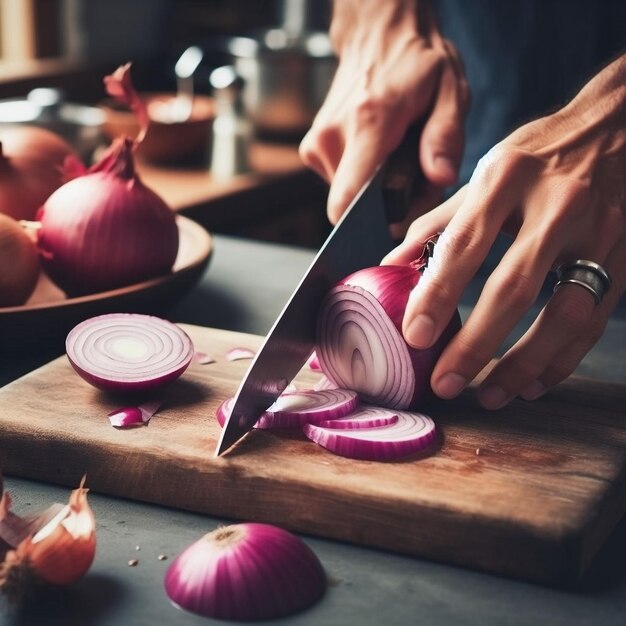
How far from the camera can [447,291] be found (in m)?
1.09

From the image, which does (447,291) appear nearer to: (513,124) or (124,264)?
(124,264)

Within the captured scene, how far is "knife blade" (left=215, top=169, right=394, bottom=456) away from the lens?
1.08 meters

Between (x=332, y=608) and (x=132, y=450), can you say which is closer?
(x=332, y=608)

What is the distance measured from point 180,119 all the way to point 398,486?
7.31 ft

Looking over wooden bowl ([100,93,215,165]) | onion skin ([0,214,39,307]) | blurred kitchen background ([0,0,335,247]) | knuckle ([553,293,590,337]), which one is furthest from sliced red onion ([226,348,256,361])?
wooden bowl ([100,93,215,165])

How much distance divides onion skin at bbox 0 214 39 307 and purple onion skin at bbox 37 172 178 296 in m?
0.05

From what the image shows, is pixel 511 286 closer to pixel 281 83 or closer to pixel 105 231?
pixel 105 231

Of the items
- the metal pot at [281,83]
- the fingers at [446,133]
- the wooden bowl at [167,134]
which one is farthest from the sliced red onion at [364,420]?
the metal pot at [281,83]

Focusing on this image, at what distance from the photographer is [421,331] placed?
109 centimetres

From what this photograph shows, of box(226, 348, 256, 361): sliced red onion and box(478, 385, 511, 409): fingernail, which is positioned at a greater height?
box(478, 385, 511, 409): fingernail

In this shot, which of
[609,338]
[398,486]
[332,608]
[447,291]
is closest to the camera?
[332,608]

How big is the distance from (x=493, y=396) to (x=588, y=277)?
174 mm

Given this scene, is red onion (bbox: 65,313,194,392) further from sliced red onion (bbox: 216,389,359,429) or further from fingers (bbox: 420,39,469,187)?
fingers (bbox: 420,39,469,187)

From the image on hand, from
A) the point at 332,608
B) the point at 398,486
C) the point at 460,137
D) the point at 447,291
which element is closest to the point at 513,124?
the point at 460,137
